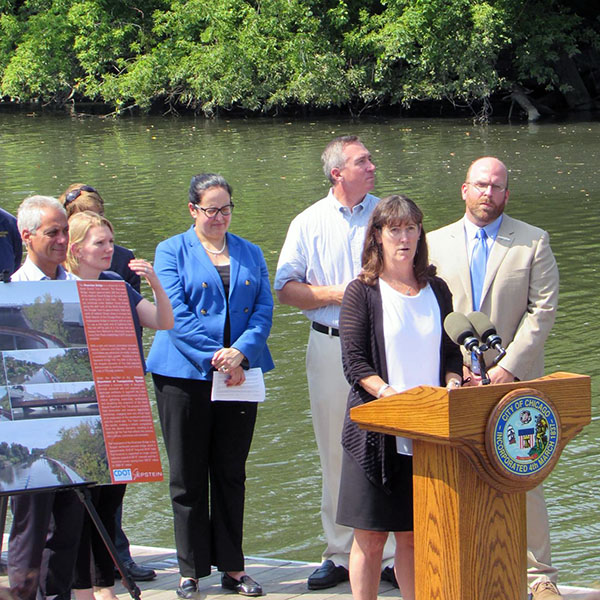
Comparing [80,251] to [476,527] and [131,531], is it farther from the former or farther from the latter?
[131,531]

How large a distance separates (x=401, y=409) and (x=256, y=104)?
33.1m

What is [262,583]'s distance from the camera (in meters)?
5.50

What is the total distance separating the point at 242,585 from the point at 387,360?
1.56m

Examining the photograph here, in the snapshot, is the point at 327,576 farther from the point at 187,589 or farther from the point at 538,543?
the point at 538,543

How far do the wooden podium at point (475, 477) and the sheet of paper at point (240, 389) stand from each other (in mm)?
1520

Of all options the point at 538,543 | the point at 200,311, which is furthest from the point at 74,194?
the point at 538,543

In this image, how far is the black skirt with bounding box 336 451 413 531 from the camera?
4484 millimetres

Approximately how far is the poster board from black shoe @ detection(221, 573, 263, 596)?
1.26m

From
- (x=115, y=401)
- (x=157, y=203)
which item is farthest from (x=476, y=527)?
(x=157, y=203)

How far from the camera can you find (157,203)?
65.4ft

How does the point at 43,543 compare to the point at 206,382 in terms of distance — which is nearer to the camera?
the point at 43,543

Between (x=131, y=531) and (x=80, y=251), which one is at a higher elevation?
(x=80, y=251)

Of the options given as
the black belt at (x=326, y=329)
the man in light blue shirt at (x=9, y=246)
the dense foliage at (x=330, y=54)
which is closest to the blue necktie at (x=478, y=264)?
the black belt at (x=326, y=329)

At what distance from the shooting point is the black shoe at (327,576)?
211 inches
